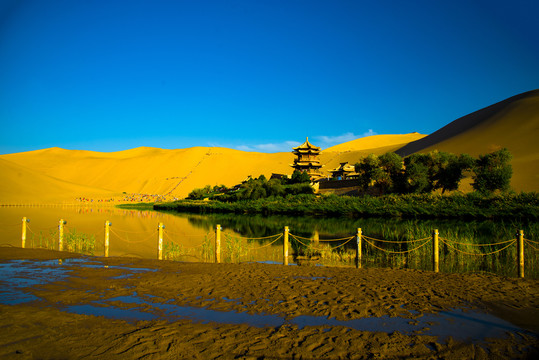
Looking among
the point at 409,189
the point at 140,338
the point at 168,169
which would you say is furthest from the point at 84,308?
the point at 168,169

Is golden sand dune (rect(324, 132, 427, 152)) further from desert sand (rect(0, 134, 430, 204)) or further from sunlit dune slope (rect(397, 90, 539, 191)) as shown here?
sunlit dune slope (rect(397, 90, 539, 191))

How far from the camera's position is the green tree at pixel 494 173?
98.9 ft

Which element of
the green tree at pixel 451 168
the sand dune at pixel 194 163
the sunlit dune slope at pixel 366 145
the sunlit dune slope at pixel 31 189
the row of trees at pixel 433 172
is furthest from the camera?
the sunlit dune slope at pixel 366 145

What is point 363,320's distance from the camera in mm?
5559

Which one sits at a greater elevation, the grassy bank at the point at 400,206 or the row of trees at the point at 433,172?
the row of trees at the point at 433,172

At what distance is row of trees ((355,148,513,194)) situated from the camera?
3083 centimetres

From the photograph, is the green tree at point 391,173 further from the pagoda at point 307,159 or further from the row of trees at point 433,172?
the pagoda at point 307,159

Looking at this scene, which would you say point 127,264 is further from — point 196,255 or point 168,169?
point 168,169

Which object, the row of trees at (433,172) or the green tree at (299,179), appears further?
the green tree at (299,179)

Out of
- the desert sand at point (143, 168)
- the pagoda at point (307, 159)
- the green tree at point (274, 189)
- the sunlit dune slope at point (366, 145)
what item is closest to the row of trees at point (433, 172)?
the green tree at point (274, 189)

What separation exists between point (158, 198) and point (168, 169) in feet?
83.0

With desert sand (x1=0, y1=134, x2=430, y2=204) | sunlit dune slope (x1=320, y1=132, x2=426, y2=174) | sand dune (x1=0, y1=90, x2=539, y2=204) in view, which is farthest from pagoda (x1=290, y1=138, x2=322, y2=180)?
sunlit dune slope (x1=320, y1=132, x2=426, y2=174)

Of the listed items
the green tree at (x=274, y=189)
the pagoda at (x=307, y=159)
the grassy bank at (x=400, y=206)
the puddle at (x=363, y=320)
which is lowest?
the puddle at (x=363, y=320)

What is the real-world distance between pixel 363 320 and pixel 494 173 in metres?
29.8
